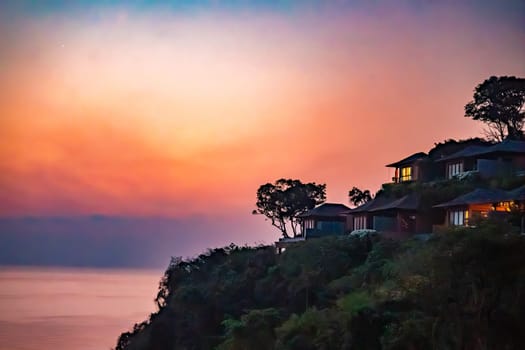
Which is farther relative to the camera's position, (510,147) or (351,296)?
(510,147)

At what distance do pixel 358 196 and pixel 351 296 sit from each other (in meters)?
24.7

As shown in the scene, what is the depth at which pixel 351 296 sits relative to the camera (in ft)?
98.5

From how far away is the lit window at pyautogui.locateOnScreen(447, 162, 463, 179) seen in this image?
4341 cm

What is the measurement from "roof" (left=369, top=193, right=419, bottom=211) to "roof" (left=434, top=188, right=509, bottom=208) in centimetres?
322

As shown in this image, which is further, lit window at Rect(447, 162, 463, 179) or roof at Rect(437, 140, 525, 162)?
lit window at Rect(447, 162, 463, 179)

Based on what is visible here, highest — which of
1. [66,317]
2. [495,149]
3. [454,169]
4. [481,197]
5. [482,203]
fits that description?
[495,149]

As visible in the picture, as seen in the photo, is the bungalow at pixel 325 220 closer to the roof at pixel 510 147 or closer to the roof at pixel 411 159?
the roof at pixel 411 159

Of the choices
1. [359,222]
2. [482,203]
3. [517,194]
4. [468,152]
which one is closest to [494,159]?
[468,152]

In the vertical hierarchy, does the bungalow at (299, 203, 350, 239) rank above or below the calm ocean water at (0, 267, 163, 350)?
above

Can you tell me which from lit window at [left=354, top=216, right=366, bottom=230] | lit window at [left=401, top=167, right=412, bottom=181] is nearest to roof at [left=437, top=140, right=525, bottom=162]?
lit window at [left=401, top=167, right=412, bottom=181]

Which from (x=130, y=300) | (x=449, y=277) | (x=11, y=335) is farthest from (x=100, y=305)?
(x=449, y=277)

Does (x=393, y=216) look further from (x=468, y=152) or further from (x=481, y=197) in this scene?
(x=481, y=197)

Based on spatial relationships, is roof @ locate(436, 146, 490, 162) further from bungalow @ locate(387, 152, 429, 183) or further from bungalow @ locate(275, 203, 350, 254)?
bungalow @ locate(275, 203, 350, 254)

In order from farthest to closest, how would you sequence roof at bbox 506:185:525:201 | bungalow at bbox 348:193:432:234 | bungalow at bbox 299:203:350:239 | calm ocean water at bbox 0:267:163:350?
calm ocean water at bbox 0:267:163:350, bungalow at bbox 299:203:350:239, bungalow at bbox 348:193:432:234, roof at bbox 506:185:525:201
